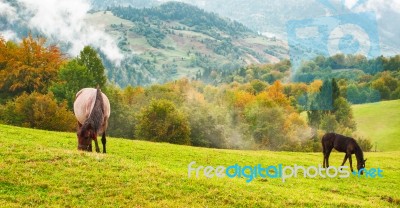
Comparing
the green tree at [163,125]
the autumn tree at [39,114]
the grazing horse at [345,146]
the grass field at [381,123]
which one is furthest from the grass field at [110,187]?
the grass field at [381,123]

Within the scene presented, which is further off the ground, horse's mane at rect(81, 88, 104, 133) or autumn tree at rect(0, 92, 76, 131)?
horse's mane at rect(81, 88, 104, 133)

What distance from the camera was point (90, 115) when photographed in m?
17.9

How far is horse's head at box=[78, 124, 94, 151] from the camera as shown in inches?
687

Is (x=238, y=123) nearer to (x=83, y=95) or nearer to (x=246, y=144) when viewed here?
(x=246, y=144)

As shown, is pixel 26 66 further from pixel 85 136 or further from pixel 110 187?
pixel 110 187

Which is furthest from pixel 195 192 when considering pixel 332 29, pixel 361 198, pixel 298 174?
pixel 332 29

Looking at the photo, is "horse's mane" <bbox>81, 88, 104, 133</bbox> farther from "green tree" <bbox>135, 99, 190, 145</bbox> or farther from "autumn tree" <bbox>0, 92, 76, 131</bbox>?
"green tree" <bbox>135, 99, 190, 145</bbox>

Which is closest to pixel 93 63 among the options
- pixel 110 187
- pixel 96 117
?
pixel 96 117

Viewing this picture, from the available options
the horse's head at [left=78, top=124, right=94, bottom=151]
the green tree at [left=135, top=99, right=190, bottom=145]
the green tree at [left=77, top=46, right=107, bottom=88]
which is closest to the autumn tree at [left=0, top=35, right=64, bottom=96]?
the green tree at [left=77, top=46, right=107, bottom=88]

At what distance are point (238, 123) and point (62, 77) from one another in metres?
44.0

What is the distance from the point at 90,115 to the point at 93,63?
58915 mm

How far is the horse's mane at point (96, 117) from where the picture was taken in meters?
17.5

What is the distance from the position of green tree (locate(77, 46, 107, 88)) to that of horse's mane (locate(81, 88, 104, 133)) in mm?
55677

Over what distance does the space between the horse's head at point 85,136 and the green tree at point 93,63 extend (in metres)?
56.7
